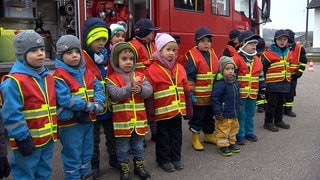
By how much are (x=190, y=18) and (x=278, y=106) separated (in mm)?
2261

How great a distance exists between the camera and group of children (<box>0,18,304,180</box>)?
10.1 feet

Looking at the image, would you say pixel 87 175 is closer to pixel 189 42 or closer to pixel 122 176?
pixel 122 176

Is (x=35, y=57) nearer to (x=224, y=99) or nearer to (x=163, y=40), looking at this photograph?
(x=163, y=40)

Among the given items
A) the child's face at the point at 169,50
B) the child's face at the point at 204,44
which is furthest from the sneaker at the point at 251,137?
the child's face at the point at 169,50

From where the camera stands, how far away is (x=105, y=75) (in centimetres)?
407

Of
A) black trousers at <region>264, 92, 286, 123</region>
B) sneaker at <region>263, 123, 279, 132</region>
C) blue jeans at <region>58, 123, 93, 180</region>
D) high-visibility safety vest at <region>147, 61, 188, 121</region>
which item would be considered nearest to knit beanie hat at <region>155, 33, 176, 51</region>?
high-visibility safety vest at <region>147, 61, 188, 121</region>

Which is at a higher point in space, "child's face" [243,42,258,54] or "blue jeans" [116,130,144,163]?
"child's face" [243,42,258,54]

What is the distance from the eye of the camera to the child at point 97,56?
3.86 meters

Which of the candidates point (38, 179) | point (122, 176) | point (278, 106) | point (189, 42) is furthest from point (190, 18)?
point (38, 179)

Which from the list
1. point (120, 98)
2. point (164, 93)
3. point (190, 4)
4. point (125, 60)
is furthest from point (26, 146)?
point (190, 4)

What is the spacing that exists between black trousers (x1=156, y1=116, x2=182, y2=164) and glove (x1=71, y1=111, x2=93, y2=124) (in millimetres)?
1016

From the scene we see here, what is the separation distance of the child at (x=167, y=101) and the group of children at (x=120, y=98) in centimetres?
1

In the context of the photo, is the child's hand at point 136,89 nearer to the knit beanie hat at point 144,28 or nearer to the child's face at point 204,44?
the knit beanie hat at point 144,28

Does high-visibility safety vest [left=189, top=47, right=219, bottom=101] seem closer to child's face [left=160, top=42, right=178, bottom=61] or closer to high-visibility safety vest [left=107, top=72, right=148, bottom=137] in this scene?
child's face [left=160, top=42, right=178, bottom=61]
